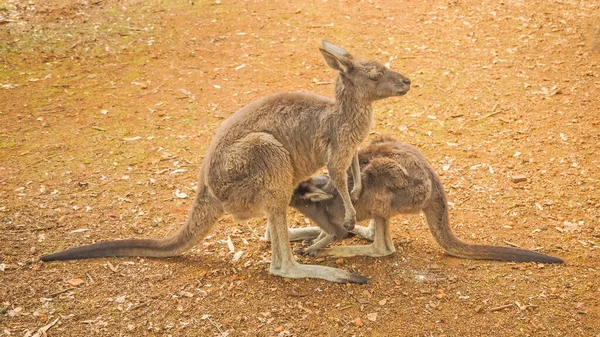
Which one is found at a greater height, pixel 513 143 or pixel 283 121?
pixel 283 121

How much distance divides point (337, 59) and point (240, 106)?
3.00m

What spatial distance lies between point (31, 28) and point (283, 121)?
599 centimetres

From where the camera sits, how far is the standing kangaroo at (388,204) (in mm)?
4887

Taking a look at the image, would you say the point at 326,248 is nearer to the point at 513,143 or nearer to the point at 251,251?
the point at 251,251

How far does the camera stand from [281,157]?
4629 millimetres

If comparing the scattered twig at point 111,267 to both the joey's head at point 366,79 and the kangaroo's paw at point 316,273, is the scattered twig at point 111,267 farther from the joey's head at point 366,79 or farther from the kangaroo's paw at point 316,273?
the joey's head at point 366,79

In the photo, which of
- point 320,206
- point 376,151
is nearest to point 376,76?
point 376,151

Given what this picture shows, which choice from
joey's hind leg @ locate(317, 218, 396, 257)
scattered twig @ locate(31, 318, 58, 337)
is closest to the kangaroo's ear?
joey's hind leg @ locate(317, 218, 396, 257)

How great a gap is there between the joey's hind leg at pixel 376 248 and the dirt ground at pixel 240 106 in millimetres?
85

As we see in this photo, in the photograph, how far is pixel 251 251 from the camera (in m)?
5.34

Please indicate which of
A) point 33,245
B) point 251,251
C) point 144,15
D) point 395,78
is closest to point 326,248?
point 251,251

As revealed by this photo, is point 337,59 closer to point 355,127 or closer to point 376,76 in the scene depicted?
point 376,76

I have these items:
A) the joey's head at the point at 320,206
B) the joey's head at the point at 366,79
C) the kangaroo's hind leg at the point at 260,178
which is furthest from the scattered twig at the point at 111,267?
the joey's head at the point at 366,79

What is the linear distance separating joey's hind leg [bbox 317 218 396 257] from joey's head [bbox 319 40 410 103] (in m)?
1.06
